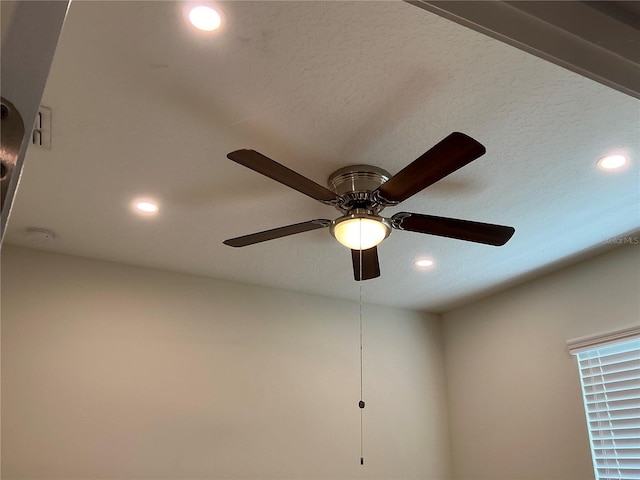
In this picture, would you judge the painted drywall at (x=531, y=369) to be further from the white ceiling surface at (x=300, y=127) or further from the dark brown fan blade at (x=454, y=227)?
the dark brown fan blade at (x=454, y=227)

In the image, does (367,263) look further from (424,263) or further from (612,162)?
(612,162)

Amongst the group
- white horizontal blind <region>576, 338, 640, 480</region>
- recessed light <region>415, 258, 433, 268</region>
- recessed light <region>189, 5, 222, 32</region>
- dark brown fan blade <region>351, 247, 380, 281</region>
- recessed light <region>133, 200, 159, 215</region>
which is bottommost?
white horizontal blind <region>576, 338, 640, 480</region>

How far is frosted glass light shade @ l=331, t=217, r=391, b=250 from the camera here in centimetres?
228

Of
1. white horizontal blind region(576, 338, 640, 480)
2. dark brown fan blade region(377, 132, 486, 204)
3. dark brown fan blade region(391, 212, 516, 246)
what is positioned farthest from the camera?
white horizontal blind region(576, 338, 640, 480)

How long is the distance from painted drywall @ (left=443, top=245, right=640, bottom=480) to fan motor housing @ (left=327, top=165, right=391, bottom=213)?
66.8 inches

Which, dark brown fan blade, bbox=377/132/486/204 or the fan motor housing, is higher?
the fan motor housing

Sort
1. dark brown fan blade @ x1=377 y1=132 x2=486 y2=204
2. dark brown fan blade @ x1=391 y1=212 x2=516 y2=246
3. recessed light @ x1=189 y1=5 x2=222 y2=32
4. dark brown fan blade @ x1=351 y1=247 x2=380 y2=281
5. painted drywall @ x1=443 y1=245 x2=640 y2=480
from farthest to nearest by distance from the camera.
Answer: painted drywall @ x1=443 y1=245 x2=640 y2=480
dark brown fan blade @ x1=351 y1=247 x2=380 y2=281
dark brown fan blade @ x1=391 y1=212 x2=516 y2=246
dark brown fan blade @ x1=377 y1=132 x2=486 y2=204
recessed light @ x1=189 y1=5 x2=222 y2=32

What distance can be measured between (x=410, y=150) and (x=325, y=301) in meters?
2.02

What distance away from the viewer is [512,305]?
3.78m

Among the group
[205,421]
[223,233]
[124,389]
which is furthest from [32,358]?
[223,233]

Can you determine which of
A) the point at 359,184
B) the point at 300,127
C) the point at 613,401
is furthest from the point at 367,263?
the point at 613,401

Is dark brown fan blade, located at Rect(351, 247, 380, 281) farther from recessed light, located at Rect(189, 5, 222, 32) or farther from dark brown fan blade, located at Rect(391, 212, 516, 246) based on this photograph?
recessed light, located at Rect(189, 5, 222, 32)

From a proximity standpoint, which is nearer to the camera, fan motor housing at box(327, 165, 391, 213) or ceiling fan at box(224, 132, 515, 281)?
ceiling fan at box(224, 132, 515, 281)

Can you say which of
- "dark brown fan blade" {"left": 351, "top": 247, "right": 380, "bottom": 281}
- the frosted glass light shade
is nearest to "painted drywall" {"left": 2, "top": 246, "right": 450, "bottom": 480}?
"dark brown fan blade" {"left": 351, "top": 247, "right": 380, "bottom": 281}
